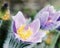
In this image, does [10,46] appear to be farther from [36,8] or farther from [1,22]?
[36,8]

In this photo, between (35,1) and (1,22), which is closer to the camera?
(1,22)

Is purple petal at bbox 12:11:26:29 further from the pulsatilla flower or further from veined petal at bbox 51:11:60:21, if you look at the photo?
veined petal at bbox 51:11:60:21

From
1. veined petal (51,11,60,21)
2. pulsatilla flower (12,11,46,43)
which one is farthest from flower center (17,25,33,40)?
veined petal (51,11,60,21)

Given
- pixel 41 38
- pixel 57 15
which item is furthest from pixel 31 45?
pixel 57 15

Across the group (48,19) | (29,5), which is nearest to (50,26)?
(48,19)

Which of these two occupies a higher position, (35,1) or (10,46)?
(35,1)

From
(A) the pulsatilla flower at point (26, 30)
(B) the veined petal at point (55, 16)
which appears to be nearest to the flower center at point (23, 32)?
(A) the pulsatilla flower at point (26, 30)

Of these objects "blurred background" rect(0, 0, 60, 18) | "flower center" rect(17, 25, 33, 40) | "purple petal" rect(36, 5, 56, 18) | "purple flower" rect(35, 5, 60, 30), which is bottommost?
"flower center" rect(17, 25, 33, 40)

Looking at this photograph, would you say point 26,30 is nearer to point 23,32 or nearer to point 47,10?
point 23,32
